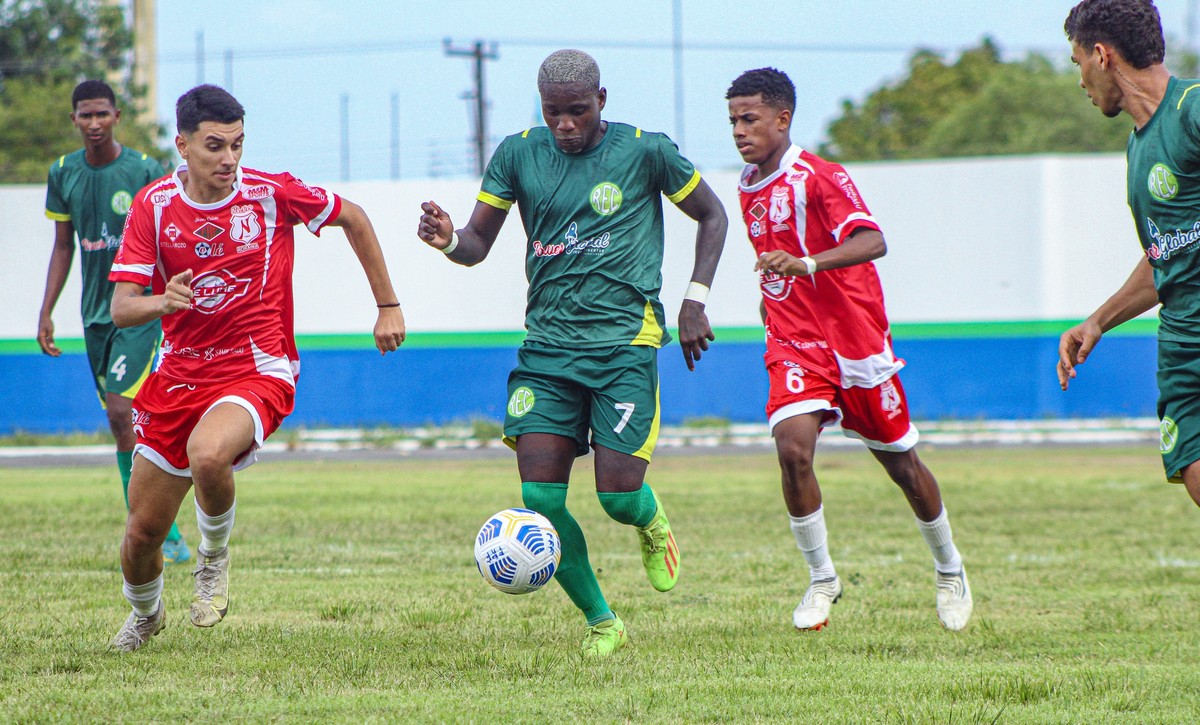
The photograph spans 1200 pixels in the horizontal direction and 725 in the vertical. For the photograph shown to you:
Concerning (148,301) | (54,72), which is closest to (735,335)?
(148,301)

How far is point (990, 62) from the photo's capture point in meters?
62.4

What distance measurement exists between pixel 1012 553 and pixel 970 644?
10.6ft

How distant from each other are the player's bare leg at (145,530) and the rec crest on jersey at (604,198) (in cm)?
199

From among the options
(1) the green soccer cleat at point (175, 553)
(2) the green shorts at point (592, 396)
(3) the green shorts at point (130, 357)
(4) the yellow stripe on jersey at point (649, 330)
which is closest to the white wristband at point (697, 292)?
(4) the yellow stripe on jersey at point (649, 330)

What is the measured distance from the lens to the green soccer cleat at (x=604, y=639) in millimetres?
5578

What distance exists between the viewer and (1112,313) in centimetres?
496

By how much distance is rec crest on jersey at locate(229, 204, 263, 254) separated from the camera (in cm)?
568

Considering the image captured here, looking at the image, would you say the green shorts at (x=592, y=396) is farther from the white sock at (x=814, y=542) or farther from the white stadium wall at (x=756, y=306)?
the white stadium wall at (x=756, y=306)

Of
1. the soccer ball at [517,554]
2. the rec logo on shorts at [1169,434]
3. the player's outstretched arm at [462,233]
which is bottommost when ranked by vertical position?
the soccer ball at [517,554]

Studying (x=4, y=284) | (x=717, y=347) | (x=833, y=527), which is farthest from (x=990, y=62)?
(x=833, y=527)

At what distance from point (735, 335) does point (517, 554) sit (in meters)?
16.2

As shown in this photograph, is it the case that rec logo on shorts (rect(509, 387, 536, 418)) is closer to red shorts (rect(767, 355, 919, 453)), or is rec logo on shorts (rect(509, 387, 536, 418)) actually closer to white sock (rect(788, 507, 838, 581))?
red shorts (rect(767, 355, 919, 453))

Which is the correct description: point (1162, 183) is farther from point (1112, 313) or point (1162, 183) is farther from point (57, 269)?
point (57, 269)

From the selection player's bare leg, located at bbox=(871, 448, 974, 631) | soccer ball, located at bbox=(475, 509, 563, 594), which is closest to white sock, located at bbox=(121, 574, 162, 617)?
soccer ball, located at bbox=(475, 509, 563, 594)
